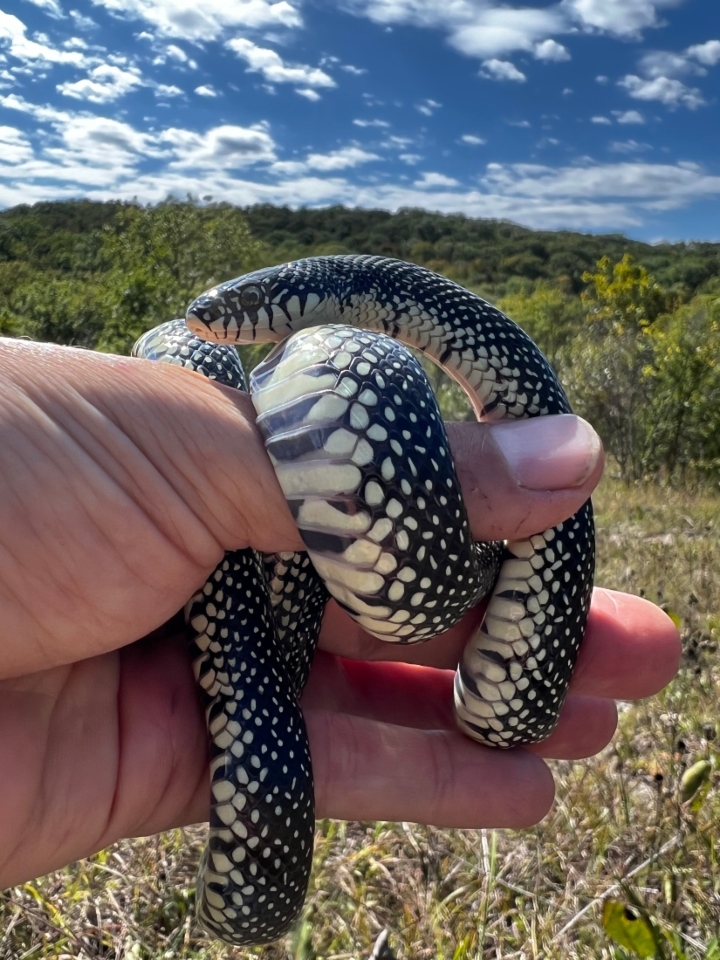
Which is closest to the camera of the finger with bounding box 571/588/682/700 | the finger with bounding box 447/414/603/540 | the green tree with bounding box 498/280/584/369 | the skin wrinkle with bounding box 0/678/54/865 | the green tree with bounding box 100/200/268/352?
the skin wrinkle with bounding box 0/678/54/865

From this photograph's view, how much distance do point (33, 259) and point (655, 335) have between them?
22.1 m

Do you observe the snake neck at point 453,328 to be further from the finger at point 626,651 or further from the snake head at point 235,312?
the finger at point 626,651

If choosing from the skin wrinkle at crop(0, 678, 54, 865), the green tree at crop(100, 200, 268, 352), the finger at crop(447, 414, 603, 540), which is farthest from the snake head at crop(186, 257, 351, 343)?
the green tree at crop(100, 200, 268, 352)

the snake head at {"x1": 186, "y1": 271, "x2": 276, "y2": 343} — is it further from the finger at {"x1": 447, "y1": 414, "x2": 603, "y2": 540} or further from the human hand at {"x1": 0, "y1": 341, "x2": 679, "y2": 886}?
the finger at {"x1": 447, "y1": 414, "x2": 603, "y2": 540}

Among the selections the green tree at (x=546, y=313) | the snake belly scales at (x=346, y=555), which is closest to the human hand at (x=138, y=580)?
the snake belly scales at (x=346, y=555)

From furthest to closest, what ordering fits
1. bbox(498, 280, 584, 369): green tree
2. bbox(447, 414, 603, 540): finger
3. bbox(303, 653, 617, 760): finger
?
bbox(498, 280, 584, 369): green tree < bbox(303, 653, 617, 760): finger < bbox(447, 414, 603, 540): finger

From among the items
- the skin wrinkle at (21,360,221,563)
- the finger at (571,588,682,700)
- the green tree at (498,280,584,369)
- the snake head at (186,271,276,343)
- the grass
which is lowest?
the grass

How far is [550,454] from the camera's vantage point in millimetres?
2070

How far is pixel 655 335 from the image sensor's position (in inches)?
771

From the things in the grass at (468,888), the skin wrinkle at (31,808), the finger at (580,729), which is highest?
the skin wrinkle at (31,808)

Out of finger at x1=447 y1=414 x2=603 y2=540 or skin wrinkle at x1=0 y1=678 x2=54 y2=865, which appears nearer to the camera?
skin wrinkle at x1=0 y1=678 x2=54 y2=865

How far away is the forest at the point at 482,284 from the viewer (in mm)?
16219

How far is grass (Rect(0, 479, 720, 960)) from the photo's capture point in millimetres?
2422

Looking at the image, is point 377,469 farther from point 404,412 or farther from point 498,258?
point 498,258
